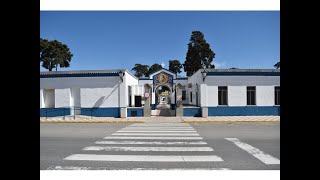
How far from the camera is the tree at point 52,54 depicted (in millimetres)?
52309

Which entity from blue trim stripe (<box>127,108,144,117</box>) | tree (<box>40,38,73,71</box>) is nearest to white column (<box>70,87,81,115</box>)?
blue trim stripe (<box>127,108,144,117</box>)

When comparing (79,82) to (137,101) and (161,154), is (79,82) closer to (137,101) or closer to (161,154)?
(137,101)

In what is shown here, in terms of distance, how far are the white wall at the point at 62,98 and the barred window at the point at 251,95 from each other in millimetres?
15419

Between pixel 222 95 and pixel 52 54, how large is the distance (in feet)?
145

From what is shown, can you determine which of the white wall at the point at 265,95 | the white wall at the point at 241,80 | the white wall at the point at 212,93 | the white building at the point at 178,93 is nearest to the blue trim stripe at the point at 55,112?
the white building at the point at 178,93

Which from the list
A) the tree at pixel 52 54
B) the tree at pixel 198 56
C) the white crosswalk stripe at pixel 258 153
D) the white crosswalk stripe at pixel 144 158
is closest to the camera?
the white crosswalk stripe at pixel 258 153

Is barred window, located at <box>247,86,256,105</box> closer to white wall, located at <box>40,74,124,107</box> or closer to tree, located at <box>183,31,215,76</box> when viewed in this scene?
white wall, located at <box>40,74,124,107</box>

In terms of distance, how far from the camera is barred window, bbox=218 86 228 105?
68.5ft

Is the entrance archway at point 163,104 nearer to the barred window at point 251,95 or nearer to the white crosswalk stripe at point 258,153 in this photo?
the barred window at point 251,95
